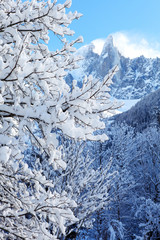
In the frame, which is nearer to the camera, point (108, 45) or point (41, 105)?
point (41, 105)

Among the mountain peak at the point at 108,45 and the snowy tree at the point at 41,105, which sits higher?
the mountain peak at the point at 108,45

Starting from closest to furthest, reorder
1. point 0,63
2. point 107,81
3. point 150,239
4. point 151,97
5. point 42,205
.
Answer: point 0,63, point 107,81, point 42,205, point 150,239, point 151,97

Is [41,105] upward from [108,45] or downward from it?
downward

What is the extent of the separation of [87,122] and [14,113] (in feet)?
1.94

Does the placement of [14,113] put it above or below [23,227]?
above

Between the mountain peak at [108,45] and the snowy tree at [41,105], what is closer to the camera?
the snowy tree at [41,105]

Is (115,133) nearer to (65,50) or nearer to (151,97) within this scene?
(65,50)

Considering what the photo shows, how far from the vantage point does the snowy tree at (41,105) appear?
1.43 meters

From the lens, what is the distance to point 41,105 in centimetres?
154

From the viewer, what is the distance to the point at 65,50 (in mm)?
2826

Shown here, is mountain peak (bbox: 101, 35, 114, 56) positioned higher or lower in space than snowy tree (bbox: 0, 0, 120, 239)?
higher

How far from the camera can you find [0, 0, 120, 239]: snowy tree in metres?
1.43

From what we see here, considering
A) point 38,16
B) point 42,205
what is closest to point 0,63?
point 38,16

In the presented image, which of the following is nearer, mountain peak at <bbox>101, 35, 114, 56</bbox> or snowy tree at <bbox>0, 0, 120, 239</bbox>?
snowy tree at <bbox>0, 0, 120, 239</bbox>
